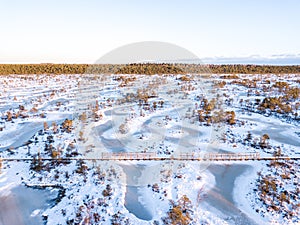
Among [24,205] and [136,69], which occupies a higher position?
[136,69]

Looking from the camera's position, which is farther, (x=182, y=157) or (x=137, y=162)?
(x=182, y=157)

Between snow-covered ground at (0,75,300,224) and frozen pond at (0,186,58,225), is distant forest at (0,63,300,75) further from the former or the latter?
frozen pond at (0,186,58,225)

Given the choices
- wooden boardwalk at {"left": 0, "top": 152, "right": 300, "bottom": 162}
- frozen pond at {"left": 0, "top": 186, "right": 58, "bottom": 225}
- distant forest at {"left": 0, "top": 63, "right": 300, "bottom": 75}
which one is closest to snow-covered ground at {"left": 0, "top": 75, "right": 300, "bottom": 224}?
frozen pond at {"left": 0, "top": 186, "right": 58, "bottom": 225}

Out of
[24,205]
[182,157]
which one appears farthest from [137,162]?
[24,205]

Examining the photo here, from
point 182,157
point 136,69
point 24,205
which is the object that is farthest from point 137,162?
point 136,69

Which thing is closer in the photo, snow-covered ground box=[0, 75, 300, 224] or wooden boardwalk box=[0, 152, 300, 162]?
snow-covered ground box=[0, 75, 300, 224]

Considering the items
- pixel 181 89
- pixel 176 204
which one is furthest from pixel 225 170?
pixel 181 89

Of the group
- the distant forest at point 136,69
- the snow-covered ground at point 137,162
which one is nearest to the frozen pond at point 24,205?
the snow-covered ground at point 137,162

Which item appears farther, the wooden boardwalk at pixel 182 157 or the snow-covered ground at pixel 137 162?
the wooden boardwalk at pixel 182 157

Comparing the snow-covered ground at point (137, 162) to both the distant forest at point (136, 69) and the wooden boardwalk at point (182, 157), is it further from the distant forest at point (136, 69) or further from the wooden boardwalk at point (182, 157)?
the distant forest at point (136, 69)

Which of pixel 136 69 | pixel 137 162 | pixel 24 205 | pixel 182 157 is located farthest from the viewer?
pixel 136 69

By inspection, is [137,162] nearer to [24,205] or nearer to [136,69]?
[24,205]

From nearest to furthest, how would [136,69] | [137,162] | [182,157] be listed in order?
[137,162] → [182,157] → [136,69]

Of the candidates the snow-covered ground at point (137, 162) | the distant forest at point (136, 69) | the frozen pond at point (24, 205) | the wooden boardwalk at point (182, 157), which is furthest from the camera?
the distant forest at point (136, 69)
